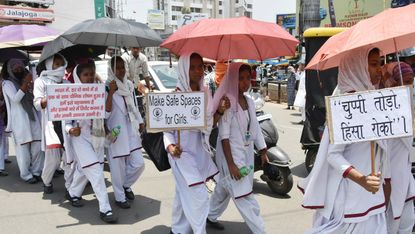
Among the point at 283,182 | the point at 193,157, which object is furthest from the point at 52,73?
the point at 283,182

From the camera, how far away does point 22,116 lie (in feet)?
20.1

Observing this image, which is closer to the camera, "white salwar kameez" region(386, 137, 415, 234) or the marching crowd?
the marching crowd

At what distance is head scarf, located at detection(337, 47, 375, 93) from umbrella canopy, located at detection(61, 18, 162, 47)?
229 centimetres

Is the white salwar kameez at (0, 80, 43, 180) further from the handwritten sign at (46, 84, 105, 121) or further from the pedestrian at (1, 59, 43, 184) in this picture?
the handwritten sign at (46, 84, 105, 121)

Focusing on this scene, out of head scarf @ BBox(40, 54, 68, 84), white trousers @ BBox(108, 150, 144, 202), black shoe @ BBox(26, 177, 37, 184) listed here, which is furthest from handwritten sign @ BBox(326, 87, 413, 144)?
black shoe @ BBox(26, 177, 37, 184)

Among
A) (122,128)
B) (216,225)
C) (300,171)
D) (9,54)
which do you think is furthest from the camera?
(9,54)

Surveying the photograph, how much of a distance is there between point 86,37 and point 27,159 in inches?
106

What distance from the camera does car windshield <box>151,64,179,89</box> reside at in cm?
834

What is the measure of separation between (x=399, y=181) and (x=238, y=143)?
4.42 ft

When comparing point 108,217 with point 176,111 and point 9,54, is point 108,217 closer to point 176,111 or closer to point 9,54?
point 176,111

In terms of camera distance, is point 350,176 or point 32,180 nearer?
point 350,176

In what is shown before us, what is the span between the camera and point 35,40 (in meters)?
5.72

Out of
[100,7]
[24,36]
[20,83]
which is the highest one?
[100,7]

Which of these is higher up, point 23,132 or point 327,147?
point 327,147
